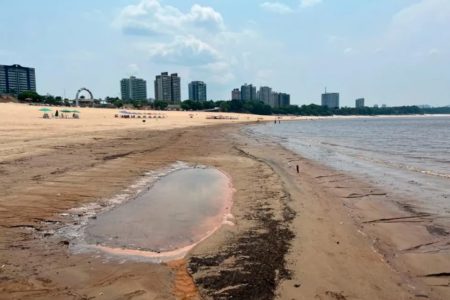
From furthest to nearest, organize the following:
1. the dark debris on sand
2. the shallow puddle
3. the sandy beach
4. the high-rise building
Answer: the high-rise building → the shallow puddle → the sandy beach → the dark debris on sand

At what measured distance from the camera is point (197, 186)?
41.8 feet

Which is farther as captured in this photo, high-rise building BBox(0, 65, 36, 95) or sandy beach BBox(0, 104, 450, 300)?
high-rise building BBox(0, 65, 36, 95)

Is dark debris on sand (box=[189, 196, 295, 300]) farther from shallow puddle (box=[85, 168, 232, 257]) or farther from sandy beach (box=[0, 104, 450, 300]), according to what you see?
shallow puddle (box=[85, 168, 232, 257])

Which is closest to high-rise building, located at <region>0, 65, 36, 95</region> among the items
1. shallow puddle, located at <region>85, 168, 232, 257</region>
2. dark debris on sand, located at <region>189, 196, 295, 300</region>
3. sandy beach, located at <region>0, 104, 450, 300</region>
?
shallow puddle, located at <region>85, 168, 232, 257</region>

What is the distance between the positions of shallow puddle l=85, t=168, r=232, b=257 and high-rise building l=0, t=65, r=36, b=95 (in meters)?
187

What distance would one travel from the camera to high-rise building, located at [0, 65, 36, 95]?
17650cm

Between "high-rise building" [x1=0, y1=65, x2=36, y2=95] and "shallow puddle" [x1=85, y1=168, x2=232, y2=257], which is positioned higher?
"high-rise building" [x1=0, y1=65, x2=36, y2=95]

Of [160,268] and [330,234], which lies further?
[330,234]

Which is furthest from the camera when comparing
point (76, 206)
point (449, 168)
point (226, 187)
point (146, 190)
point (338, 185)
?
point (449, 168)

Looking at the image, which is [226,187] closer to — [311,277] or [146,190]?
[146,190]

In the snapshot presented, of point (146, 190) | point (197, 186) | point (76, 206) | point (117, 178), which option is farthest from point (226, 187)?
point (76, 206)

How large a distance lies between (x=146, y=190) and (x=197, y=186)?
188 centimetres

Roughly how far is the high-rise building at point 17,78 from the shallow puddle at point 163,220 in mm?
186791

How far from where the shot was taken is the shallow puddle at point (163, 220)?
6.73 m
